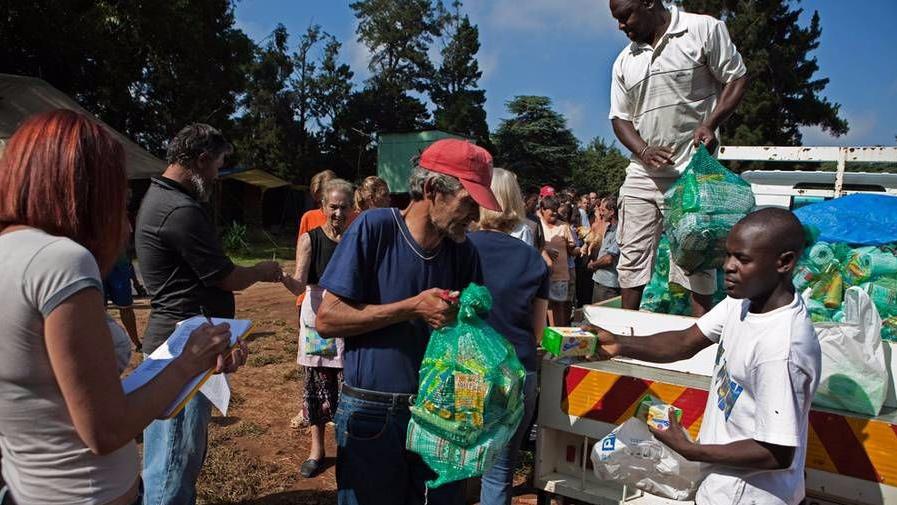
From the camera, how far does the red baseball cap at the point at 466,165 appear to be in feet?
7.60

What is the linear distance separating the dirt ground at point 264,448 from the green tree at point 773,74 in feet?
87.0

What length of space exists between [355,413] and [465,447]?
447 mm

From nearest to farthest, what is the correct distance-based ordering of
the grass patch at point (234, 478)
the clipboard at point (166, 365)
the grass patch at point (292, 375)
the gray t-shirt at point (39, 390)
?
the gray t-shirt at point (39, 390)
the clipboard at point (166, 365)
the grass patch at point (234, 478)
the grass patch at point (292, 375)

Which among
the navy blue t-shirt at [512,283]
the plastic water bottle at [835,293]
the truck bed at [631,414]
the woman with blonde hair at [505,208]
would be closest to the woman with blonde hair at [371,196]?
the woman with blonde hair at [505,208]

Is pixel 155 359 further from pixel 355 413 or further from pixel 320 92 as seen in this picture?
pixel 320 92

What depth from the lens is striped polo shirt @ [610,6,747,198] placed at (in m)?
3.70

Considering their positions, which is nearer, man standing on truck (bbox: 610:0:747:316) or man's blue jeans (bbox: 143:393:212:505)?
man's blue jeans (bbox: 143:393:212:505)

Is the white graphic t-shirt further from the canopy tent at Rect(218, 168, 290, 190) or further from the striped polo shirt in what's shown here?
the canopy tent at Rect(218, 168, 290, 190)

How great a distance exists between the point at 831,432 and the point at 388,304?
5.61 ft

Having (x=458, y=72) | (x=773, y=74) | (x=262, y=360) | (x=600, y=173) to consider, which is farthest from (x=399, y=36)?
(x=262, y=360)

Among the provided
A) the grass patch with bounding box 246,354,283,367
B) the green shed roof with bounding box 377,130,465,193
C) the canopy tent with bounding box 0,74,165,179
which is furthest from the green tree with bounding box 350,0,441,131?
the grass patch with bounding box 246,354,283,367

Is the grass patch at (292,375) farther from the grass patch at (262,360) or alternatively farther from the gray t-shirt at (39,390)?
the gray t-shirt at (39,390)

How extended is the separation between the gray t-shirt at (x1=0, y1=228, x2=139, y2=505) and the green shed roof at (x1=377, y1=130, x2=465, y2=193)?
101ft

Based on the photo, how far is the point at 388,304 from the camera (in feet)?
7.39
